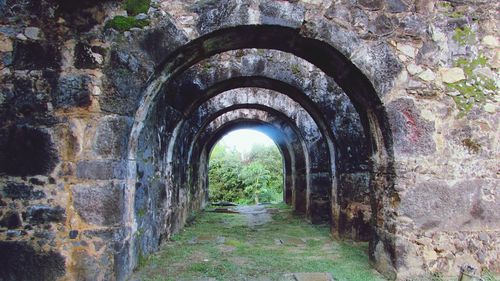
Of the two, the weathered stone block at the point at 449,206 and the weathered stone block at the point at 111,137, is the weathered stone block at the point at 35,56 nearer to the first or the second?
the weathered stone block at the point at 111,137

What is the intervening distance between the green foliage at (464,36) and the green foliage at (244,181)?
47.8ft

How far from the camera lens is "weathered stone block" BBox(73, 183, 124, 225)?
3412mm

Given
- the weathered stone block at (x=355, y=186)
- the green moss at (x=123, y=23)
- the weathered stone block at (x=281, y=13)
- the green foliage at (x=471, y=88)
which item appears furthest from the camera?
the weathered stone block at (x=355, y=186)

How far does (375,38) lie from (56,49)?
124 inches

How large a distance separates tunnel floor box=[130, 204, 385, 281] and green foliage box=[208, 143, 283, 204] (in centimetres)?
1042

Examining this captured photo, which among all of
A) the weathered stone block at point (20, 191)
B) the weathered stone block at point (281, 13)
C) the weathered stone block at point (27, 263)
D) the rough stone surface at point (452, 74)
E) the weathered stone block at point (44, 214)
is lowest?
the weathered stone block at point (27, 263)

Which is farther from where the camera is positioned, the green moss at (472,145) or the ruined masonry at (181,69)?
the green moss at (472,145)

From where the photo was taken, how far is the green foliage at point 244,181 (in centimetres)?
1823

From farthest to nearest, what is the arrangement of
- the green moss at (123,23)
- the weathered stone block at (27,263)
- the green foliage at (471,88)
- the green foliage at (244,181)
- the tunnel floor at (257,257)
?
the green foliage at (244,181), the tunnel floor at (257,257), the green foliage at (471,88), the green moss at (123,23), the weathered stone block at (27,263)

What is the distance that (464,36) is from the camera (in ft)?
12.9

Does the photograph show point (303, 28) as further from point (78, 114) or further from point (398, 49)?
point (78, 114)

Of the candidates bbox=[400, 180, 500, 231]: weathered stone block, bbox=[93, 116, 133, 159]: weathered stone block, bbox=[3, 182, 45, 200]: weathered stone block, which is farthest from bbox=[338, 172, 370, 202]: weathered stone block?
bbox=[3, 182, 45, 200]: weathered stone block

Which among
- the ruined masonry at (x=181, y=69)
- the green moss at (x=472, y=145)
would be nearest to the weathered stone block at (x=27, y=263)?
the ruined masonry at (x=181, y=69)

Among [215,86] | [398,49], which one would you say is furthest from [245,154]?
[398,49]
